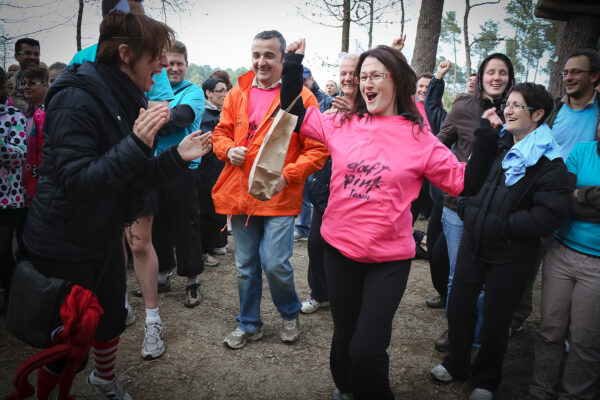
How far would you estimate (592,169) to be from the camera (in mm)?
2658

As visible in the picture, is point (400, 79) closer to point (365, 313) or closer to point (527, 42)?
point (365, 313)

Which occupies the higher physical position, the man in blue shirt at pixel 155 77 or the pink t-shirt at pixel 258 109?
the man in blue shirt at pixel 155 77

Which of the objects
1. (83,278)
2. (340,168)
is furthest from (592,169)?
(83,278)

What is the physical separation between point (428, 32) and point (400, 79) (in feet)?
26.5

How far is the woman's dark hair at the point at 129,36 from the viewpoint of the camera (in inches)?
75.6

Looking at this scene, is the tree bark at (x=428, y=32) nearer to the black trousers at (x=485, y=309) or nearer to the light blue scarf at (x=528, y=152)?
the light blue scarf at (x=528, y=152)

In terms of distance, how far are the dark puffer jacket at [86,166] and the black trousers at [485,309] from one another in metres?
2.34

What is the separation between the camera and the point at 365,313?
2.23m

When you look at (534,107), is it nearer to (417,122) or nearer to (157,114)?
(417,122)

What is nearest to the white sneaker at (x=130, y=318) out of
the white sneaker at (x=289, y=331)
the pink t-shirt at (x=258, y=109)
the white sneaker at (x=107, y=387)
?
the white sneaker at (x=107, y=387)

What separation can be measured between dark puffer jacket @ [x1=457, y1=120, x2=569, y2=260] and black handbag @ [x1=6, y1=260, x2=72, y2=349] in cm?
226

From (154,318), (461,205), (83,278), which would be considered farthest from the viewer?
(154,318)

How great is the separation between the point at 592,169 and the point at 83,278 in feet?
10.8

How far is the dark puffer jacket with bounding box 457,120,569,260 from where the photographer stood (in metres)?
2.46
